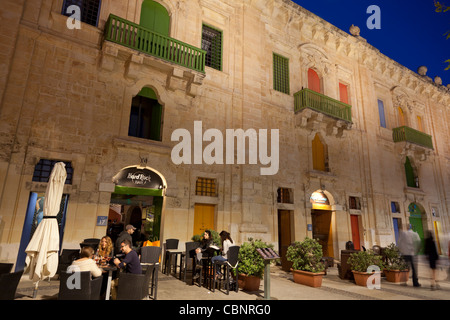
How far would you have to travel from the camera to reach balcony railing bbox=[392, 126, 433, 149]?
57.6 feet

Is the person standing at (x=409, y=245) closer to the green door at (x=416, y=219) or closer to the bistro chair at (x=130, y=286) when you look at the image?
the bistro chair at (x=130, y=286)

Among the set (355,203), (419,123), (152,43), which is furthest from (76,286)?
(419,123)

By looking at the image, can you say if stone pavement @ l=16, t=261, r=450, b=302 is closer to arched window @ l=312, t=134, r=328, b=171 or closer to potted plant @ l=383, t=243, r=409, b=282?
potted plant @ l=383, t=243, r=409, b=282

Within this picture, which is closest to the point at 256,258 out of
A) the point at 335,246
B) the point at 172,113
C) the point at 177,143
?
the point at 177,143

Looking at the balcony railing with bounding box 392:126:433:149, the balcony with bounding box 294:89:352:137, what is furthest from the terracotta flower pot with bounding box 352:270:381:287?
the balcony railing with bounding box 392:126:433:149

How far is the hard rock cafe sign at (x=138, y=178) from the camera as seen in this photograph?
9.02 metres

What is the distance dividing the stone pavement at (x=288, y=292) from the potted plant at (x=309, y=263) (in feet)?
0.75

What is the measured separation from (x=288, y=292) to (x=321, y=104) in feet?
33.6

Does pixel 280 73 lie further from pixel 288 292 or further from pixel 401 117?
pixel 401 117

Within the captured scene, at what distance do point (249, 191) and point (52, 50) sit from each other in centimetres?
867

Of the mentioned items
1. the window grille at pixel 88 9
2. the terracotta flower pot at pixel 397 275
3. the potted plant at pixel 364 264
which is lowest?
the terracotta flower pot at pixel 397 275

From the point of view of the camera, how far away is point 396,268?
8539 mm

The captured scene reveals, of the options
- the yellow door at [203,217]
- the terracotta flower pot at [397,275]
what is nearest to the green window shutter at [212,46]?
the yellow door at [203,217]

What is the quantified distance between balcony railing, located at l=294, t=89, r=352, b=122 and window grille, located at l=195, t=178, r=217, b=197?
6248 millimetres
